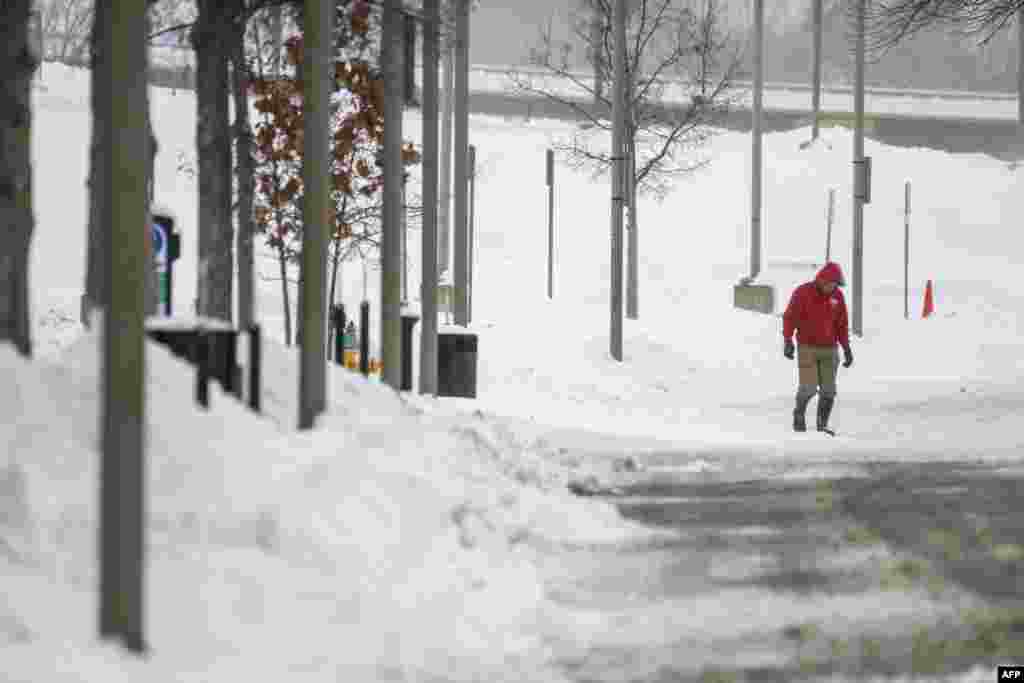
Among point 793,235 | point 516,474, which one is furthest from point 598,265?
point 516,474

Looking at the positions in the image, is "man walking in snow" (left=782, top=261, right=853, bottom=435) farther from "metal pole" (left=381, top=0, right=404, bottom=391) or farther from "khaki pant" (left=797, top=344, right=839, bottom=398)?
"metal pole" (left=381, top=0, right=404, bottom=391)

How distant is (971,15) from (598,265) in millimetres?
28020

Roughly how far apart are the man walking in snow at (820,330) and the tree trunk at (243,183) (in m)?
5.56

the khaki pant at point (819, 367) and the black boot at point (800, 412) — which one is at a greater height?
the khaki pant at point (819, 367)

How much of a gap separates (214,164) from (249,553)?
31.5 ft

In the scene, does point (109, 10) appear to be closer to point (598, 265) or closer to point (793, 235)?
point (598, 265)

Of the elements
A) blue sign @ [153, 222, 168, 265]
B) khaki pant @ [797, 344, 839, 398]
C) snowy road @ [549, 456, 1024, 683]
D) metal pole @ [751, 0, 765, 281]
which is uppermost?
metal pole @ [751, 0, 765, 281]

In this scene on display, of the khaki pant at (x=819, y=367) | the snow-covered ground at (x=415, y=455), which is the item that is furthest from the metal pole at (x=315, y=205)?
the khaki pant at (x=819, y=367)

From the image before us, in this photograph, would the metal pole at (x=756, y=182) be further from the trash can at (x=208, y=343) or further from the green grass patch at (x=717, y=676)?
the green grass patch at (x=717, y=676)

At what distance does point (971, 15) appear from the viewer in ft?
80.4

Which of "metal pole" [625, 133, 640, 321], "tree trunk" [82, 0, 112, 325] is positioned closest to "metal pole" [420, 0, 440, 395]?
"tree trunk" [82, 0, 112, 325]

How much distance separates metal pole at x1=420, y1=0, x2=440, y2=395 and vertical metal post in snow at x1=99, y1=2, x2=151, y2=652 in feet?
43.0

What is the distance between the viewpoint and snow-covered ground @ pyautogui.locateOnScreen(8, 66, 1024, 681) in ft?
25.1

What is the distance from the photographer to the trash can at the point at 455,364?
24.0 meters
